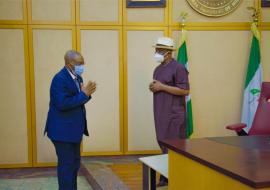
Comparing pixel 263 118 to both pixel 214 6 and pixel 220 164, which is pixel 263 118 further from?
pixel 214 6

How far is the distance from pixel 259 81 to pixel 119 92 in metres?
1.66

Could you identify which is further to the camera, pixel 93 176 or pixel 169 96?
pixel 93 176

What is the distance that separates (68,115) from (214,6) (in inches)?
→ 98.7

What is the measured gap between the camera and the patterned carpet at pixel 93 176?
313 cm

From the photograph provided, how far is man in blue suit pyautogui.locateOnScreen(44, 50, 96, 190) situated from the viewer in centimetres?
247

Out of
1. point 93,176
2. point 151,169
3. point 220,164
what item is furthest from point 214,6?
point 220,164

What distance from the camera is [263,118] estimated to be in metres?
2.75

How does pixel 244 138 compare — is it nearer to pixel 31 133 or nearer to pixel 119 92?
pixel 119 92

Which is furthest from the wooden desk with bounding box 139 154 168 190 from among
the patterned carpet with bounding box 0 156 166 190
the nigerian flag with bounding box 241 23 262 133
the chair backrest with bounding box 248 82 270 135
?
the nigerian flag with bounding box 241 23 262 133

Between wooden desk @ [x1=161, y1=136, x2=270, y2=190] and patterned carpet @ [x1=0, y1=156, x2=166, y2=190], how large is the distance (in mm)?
1236

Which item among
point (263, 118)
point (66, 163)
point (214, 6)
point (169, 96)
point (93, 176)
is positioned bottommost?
point (93, 176)

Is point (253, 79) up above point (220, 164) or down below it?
above

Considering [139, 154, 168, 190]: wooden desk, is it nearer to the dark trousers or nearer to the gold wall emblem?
the dark trousers

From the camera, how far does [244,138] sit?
6.87ft
